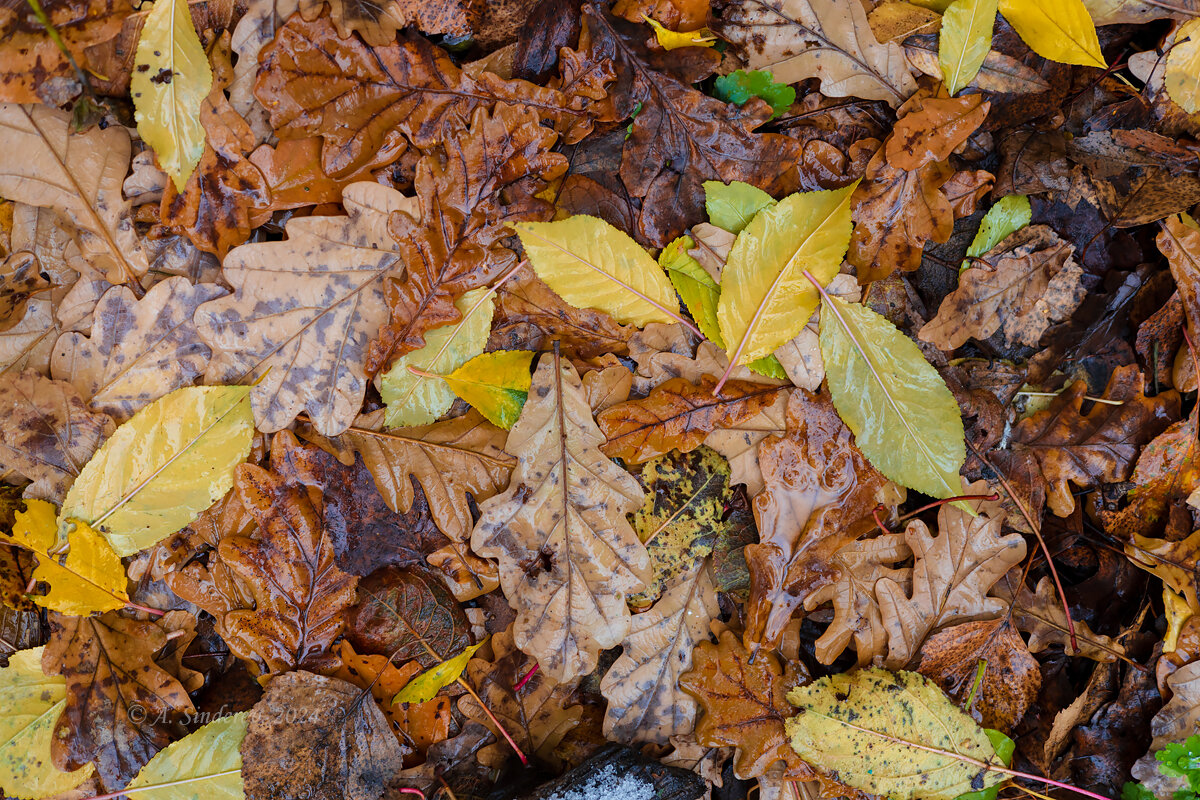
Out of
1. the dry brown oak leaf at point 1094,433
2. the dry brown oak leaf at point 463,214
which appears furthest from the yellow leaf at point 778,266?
the dry brown oak leaf at point 1094,433

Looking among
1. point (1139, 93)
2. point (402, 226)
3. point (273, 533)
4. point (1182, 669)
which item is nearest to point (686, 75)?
point (402, 226)

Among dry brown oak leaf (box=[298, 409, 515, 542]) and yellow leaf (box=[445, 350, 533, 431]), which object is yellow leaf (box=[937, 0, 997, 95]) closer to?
yellow leaf (box=[445, 350, 533, 431])

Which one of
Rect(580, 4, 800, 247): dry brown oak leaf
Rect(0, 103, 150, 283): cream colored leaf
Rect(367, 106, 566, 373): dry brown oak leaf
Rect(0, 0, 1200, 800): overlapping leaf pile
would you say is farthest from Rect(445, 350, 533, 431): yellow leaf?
Rect(0, 103, 150, 283): cream colored leaf

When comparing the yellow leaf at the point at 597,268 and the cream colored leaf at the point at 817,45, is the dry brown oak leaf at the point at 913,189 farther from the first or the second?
the yellow leaf at the point at 597,268

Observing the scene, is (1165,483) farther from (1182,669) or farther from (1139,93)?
(1139,93)

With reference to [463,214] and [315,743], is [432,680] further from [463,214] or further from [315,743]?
[463,214]

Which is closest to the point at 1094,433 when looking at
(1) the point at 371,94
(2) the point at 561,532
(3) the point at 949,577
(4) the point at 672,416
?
(3) the point at 949,577
